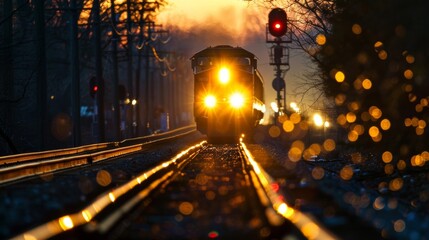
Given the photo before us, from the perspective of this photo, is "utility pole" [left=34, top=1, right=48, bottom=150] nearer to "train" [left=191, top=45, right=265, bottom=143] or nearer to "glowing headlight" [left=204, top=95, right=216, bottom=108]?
"train" [left=191, top=45, right=265, bottom=143]

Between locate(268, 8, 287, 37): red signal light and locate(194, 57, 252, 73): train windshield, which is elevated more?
locate(268, 8, 287, 37): red signal light

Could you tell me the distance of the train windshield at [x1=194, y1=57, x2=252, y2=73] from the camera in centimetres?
4181

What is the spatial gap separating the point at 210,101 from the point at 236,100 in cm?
130

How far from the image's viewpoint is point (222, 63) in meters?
41.8

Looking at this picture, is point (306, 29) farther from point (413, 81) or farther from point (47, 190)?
point (47, 190)

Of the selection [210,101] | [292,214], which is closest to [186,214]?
[292,214]

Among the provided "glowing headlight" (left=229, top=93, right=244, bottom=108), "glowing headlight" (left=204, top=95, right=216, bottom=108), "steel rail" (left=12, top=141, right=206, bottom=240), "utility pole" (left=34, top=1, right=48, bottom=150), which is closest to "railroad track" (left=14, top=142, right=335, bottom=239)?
"steel rail" (left=12, top=141, right=206, bottom=240)

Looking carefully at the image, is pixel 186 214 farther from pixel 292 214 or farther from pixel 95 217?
pixel 292 214

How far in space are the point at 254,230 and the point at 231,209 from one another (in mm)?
2329

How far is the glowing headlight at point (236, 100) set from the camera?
41.4 m

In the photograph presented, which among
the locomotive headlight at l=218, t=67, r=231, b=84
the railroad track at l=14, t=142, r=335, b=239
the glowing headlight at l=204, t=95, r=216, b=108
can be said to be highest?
the locomotive headlight at l=218, t=67, r=231, b=84

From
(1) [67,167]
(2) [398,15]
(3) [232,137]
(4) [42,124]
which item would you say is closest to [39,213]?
(2) [398,15]

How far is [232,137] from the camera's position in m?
43.7

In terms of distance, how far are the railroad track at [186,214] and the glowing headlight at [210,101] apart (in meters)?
24.8
